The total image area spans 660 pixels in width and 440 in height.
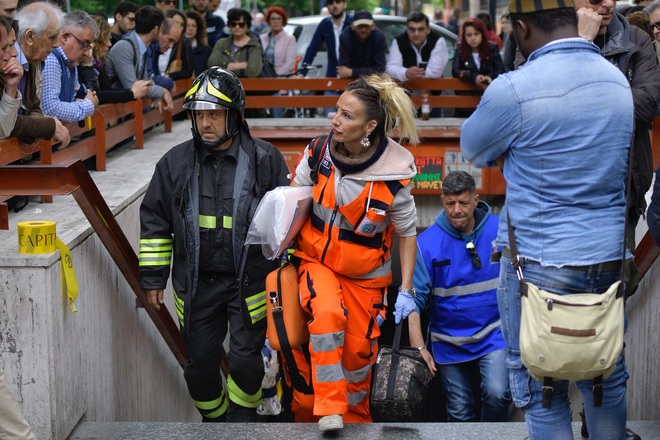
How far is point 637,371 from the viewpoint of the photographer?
611cm

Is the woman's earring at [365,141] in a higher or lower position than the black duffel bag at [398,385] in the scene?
higher

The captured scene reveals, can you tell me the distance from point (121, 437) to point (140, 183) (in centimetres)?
237

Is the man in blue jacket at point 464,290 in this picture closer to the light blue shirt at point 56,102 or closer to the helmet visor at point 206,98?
the helmet visor at point 206,98

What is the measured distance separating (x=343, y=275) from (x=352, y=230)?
11.0 inches

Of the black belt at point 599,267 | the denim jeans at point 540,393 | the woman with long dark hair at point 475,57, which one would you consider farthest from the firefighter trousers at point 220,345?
the woman with long dark hair at point 475,57

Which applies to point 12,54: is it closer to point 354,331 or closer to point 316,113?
point 354,331

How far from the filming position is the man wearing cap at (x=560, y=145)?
345 centimetres

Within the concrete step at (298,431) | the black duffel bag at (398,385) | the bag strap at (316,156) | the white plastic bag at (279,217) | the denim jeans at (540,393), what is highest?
the bag strap at (316,156)

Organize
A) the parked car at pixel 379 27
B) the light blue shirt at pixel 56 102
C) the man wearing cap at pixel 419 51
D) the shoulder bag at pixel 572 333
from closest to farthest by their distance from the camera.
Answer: the shoulder bag at pixel 572 333, the light blue shirt at pixel 56 102, the man wearing cap at pixel 419 51, the parked car at pixel 379 27

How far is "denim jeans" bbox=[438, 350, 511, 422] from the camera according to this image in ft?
21.0

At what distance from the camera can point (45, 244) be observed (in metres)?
4.49

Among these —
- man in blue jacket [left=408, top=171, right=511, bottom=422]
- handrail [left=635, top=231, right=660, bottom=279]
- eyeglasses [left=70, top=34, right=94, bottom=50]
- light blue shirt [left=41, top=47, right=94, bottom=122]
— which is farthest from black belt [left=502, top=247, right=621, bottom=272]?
eyeglasses [left=70, top=34, right=94, bottom=50]

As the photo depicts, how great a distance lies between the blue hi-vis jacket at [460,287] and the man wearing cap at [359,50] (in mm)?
5276

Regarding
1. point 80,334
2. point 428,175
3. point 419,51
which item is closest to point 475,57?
point 419,51
